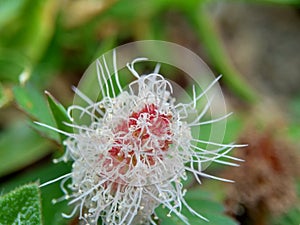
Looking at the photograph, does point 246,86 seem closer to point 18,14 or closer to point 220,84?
point 220,84

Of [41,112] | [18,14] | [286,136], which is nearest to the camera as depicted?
[41,112]

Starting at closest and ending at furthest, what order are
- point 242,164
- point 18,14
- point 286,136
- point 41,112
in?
1. point 41,112
2. point 242,164
3. point 286,136
4. point 18,14

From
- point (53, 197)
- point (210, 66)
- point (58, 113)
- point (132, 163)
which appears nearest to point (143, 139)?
point (132, 163)

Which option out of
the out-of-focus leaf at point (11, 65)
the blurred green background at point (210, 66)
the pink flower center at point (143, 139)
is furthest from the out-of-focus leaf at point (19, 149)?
the pink flower center at point (143, 139)

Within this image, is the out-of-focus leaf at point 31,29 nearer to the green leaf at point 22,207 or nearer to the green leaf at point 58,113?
the green leaf at point 58,113

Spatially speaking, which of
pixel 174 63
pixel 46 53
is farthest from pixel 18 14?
pixel 174 63

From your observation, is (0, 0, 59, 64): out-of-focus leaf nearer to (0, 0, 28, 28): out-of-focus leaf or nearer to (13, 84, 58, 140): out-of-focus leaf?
(0, 0, 28, 28): out-of-focus leaf
